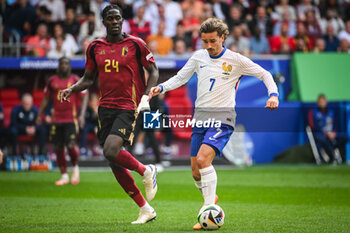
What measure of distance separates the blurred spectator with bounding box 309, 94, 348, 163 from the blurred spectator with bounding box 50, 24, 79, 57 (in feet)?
24.1

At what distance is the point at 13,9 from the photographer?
64.5 feet

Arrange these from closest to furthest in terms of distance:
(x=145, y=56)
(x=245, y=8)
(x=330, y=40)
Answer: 1. (x=145, y=56)
2. (x=330, y=40)
3. (x=245, y=8)

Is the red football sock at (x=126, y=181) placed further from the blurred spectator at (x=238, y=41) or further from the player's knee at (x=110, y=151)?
the blurred spectator at (x=238, y=41)

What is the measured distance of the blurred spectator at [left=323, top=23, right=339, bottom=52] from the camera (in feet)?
67.9


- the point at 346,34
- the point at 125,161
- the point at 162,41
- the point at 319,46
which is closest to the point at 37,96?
the point at 162,41

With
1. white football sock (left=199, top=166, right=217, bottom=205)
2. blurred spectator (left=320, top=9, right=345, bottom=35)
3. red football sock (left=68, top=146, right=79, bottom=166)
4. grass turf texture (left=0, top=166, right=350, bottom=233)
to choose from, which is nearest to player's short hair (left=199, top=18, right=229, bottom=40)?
white football sock (left=199, top=166, right=217, bottom=205)

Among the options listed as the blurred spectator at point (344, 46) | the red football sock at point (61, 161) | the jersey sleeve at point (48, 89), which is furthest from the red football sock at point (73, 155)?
the blurred spectator at point (344, 46)

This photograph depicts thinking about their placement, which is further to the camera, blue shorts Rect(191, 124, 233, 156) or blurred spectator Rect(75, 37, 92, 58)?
blurred spectator Rect(75, 37, 92, 58)

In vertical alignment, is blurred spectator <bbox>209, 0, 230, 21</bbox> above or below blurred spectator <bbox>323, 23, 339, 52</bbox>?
above

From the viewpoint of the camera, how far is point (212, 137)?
711 centimetres

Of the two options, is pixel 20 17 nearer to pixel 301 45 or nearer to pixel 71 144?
pixel 71 144

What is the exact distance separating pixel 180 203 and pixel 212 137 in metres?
2.99

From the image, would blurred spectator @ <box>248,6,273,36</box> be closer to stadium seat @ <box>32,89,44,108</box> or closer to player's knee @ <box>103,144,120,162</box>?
stadium seat @ <box>32,89,44,108</box>

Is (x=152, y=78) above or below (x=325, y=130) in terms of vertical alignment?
above
